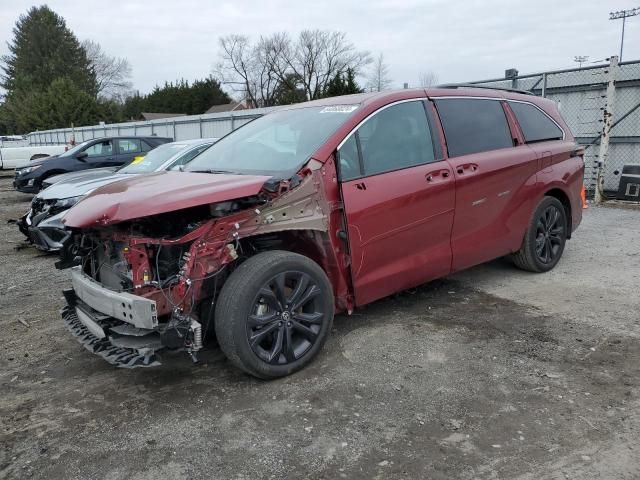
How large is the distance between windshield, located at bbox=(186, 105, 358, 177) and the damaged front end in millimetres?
339

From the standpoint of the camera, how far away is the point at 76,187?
293 inches

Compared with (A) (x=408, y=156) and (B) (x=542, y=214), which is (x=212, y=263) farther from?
(B) (x=542, y=214)

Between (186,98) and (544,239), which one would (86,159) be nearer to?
(544,239)

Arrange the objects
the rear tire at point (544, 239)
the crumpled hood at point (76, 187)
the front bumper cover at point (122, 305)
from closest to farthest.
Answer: the front bumper cover at point (122, 305) < the rear tire at point (544, 239) < the crumpled hood at point (76, 187)

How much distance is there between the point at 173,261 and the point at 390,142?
71.8 inches

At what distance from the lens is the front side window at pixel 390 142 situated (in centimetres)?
371

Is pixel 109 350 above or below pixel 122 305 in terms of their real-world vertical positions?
below

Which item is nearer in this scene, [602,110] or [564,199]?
[564,199]

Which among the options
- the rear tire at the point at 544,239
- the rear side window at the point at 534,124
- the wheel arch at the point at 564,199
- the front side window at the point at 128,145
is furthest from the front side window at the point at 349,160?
the front side window at the point at 128,145

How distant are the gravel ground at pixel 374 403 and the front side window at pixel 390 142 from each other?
4.26 ft

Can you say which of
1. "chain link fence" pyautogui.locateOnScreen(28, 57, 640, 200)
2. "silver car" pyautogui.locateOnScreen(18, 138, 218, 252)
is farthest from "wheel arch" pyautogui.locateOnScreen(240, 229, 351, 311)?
"chain link fence" pyautogui.locateOnScreen(28, 57, 640, 200)

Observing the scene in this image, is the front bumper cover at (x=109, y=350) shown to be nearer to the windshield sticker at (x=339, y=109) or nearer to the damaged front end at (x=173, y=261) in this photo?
the damaged front end at (x=173, y=261)

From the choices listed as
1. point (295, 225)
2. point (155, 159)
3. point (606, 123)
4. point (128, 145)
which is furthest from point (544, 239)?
point (128, 145)

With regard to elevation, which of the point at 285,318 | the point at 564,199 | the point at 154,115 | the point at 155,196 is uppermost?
the point at 154,115
